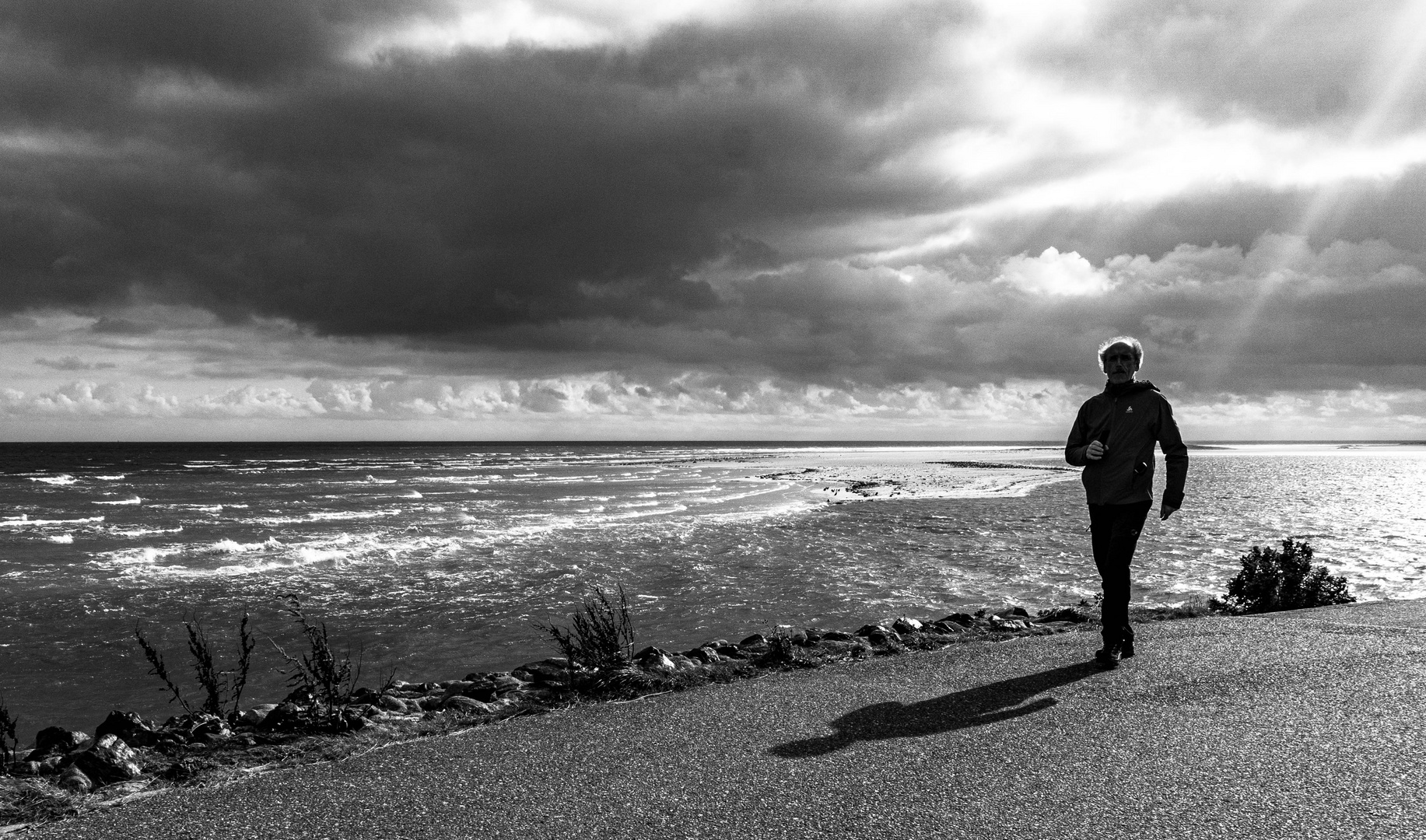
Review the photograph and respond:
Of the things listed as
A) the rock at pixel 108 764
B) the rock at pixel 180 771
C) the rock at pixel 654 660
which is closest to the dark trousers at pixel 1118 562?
the rock at pixel 654 660

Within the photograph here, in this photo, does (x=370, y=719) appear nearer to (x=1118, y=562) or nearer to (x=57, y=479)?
(x=1118, y=562)

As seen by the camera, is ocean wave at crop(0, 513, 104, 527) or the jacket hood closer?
the jacket hood

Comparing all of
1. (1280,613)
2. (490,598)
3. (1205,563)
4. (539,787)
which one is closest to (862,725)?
(539,787)

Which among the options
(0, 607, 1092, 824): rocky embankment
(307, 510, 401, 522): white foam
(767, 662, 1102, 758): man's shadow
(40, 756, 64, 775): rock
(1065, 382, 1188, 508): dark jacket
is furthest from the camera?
(307, 510, 401, 522): white foam

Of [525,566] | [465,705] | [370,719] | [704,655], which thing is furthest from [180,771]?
[525,566]

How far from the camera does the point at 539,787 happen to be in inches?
166

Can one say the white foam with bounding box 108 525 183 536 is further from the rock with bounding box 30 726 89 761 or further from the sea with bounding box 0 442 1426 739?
the rock with bounding box 30 726 89 761

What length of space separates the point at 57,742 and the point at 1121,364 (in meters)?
8.87

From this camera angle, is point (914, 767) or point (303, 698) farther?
point (303, 698)

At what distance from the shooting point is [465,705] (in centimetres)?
623

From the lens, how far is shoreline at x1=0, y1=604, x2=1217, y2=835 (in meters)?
4.58

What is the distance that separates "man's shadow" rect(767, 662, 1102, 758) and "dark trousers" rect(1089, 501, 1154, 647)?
1.95ft

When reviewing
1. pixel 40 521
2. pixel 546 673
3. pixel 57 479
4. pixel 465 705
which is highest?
pixel 465 705

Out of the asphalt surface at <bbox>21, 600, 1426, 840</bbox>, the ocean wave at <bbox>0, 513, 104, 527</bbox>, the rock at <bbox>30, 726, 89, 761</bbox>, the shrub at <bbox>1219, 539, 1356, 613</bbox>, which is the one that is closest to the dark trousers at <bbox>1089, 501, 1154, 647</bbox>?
the asphalt surface at <bbox>21, 600, 1426, 840</bbox>
